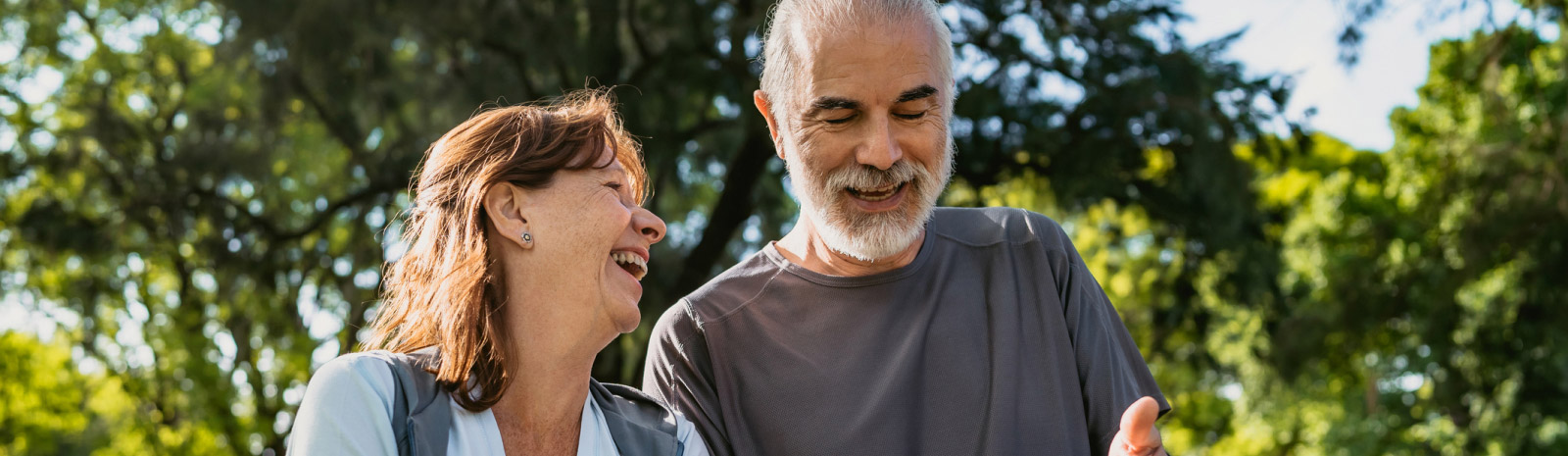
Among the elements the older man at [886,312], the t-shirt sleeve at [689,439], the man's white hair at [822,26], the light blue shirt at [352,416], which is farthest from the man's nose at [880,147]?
the light blue shirt at [352,416]

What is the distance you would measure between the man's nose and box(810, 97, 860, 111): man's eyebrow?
2.2 inches

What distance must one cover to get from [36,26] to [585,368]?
1426 cm

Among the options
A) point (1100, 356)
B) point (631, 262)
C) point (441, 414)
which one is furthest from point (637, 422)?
point (1100, 356)

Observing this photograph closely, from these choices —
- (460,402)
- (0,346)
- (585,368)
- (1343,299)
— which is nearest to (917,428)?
(585,368)

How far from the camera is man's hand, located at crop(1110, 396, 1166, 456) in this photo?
6.88 ft

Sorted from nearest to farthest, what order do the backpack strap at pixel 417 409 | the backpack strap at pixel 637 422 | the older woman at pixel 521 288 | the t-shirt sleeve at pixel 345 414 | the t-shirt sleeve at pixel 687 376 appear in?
the t-shirt sleeve at pixel 345 414, the backpack strap at pixel 417 409, the older woman at pixel 521 288, the backpack strap at pixel 637 422, the t-shirt sleeve at pixel 687 376

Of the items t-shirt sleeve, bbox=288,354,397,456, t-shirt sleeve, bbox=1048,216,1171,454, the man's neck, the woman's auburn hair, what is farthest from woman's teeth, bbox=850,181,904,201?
t-shirt sleeve, bbox=288,354,397,456

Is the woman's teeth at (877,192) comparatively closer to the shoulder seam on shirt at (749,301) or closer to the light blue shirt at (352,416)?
the shoulder seam on shirt at (749,301)

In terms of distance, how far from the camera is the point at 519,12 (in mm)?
9461

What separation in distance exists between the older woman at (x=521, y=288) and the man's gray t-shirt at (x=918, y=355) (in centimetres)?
21

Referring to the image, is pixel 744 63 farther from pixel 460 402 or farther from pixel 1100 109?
pixel 460 402

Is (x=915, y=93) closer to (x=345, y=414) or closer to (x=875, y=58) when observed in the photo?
(x=875, y=58)

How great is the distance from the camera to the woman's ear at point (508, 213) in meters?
2.39

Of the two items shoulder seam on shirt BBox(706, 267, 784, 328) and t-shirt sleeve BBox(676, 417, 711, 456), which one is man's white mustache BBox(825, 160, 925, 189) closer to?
shoulder seam on shirt BBox(706, 267, 784, 328)
